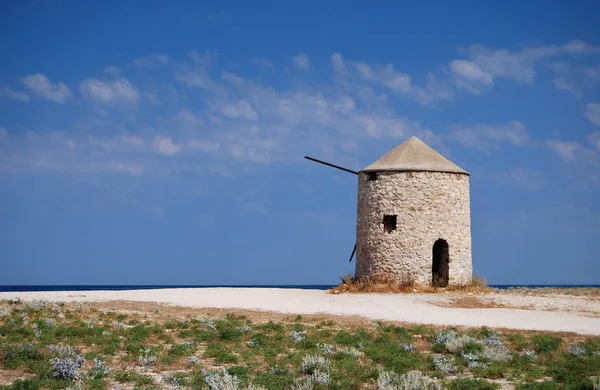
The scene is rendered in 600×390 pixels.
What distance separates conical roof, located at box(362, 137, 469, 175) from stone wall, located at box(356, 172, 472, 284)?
0.81 feet

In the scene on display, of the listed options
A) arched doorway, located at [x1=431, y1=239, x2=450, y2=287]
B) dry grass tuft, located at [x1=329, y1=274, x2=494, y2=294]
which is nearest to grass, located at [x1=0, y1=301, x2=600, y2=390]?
dry grass tuft, located at [x1=329, y1=274, x2=494, y2=294]

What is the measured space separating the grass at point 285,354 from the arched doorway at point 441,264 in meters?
11.0

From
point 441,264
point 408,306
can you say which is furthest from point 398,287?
point 408,306

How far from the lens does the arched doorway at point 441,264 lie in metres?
26.0

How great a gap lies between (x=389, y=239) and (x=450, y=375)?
15.2m

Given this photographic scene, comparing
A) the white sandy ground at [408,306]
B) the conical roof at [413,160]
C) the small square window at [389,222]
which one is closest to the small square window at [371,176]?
the conical roof at [413,160]

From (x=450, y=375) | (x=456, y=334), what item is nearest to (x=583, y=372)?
(x=450, y=375)

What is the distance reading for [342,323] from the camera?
52.0 ft

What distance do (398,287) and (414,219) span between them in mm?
2825

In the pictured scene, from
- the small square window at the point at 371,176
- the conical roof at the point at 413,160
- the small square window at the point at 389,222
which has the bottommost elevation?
the small square window at the point at 389,222

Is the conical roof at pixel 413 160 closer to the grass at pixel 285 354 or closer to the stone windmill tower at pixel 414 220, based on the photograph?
the stone windmill tower at pixel 414 220

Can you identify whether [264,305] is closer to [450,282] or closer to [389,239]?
[389,239]

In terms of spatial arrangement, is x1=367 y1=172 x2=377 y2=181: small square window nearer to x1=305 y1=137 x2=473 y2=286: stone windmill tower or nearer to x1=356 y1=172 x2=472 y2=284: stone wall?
x1=305 y1=137 x2=473 y2=286: stone windmill tower

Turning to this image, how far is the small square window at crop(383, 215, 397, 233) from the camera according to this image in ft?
86.0
